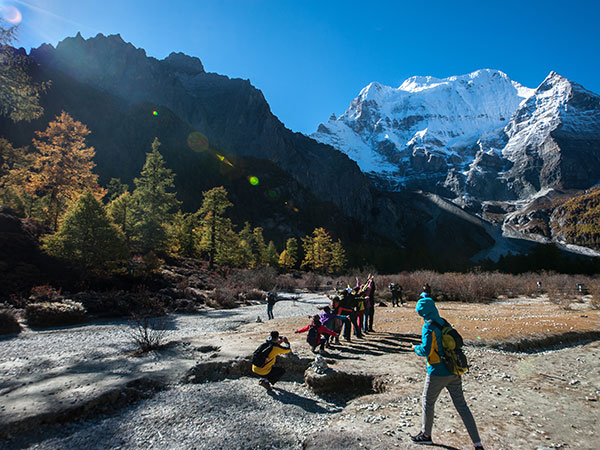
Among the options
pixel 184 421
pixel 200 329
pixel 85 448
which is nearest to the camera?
pixel 85 448

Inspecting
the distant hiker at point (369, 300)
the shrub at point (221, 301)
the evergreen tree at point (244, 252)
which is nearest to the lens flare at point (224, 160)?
the evergreen tree at point (244, 252)

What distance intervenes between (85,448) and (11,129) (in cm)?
12661

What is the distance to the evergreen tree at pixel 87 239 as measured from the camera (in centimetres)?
1798

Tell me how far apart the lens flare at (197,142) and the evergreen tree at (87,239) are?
363 feet

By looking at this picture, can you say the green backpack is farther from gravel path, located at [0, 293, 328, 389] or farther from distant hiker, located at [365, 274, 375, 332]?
gravel path, located at [0, 293, 328, 389]

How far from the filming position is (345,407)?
5789 millimetres

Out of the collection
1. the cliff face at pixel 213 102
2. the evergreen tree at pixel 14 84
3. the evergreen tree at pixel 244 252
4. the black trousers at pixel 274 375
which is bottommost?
the black trousers at pixel 274 375

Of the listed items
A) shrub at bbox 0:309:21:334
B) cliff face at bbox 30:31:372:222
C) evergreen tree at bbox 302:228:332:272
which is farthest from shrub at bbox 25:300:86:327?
cliff face at bbox 30:31:372:222

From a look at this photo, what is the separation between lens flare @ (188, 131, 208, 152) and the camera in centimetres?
12209

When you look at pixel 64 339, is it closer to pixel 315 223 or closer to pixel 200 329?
pixel 200 329

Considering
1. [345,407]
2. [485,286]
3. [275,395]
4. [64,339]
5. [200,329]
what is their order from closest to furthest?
[345,407]
[275,395]
[64,339]
[200,329]
[485,286]

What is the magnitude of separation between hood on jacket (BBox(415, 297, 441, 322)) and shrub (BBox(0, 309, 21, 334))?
15175mm

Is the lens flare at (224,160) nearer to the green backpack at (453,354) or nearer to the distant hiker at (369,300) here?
the distant hiker at (369,300)

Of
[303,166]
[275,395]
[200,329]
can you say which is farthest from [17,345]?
[303,166]
